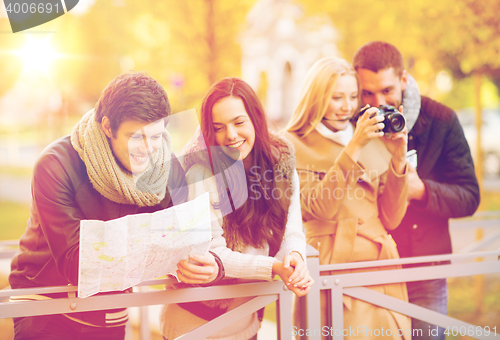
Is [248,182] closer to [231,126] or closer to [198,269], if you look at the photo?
[231,126]

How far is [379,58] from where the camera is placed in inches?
Answer: 89.0

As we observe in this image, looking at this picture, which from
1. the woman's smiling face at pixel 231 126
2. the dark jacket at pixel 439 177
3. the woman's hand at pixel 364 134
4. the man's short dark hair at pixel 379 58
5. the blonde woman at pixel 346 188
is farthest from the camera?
the dark jacket at pixel 439 177

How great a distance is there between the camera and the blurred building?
691 cm

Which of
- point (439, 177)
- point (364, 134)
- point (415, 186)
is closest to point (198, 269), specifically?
point (364, 134)

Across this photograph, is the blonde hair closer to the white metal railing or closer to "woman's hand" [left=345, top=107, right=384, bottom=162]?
"woman's hand" [left=345, top=107, right=384, bottom=162]

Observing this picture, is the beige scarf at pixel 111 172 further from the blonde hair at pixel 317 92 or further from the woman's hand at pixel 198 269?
the blonde hair at pixel 317 92

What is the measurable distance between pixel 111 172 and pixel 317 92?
111 cm

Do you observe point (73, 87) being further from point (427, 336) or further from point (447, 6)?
point (427, 336)

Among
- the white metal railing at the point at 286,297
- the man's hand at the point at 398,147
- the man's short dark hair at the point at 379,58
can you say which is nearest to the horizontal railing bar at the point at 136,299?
the white metal railing at the point at 286,297

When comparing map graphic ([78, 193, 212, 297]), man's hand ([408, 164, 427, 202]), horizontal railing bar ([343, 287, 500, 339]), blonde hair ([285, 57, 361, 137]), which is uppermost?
blonde hair ([285, 57, 361, 137])

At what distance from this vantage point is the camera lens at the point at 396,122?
2045 millimetres

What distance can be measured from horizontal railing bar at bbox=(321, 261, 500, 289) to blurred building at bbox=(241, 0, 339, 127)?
4.38 m

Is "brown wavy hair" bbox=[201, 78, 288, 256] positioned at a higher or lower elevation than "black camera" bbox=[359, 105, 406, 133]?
lower

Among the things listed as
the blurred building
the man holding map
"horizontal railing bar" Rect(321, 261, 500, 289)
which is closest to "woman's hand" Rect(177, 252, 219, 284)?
the man holding map
